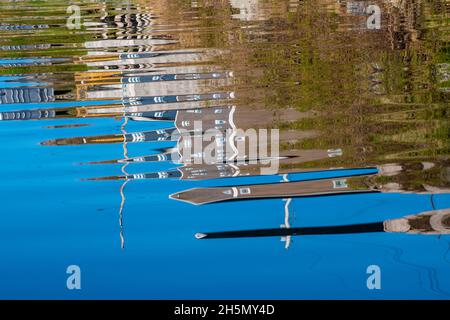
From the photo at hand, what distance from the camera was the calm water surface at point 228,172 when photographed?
5516mm

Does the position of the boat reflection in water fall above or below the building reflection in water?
below

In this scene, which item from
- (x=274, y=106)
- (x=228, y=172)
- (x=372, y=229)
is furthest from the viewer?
(x=274, y=106)

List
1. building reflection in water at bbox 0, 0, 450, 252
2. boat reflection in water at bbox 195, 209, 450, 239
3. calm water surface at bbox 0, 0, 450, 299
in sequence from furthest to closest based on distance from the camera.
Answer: building reflection in water at bbox 0, 0, 450, 252, boat reflection in water at bbox 195, 209, 450, 239, calm water surface at bbox 0, 0, 450, 299

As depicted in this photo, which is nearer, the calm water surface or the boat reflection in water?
the calm water surface

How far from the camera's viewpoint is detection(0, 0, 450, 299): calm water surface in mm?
5516

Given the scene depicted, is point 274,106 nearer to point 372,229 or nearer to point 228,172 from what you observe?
point 228,172

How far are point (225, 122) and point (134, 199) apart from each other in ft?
8.42

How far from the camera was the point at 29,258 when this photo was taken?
5.88 metres

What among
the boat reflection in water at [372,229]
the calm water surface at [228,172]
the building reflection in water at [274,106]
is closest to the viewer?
the calm water surface at [228,172]

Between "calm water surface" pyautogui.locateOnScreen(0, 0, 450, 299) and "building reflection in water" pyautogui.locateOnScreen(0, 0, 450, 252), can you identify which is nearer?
"calm water surface" pyautogui.locateOnScreen(0, 0, 450, 299)

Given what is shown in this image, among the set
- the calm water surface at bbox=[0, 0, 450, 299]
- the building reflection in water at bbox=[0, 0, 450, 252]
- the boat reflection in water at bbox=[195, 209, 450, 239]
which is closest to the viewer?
the calm water surface at bbox=[0, 0, 450, 299]

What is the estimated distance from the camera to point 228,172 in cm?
771

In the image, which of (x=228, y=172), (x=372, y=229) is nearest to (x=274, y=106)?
(x=228, y=172)
